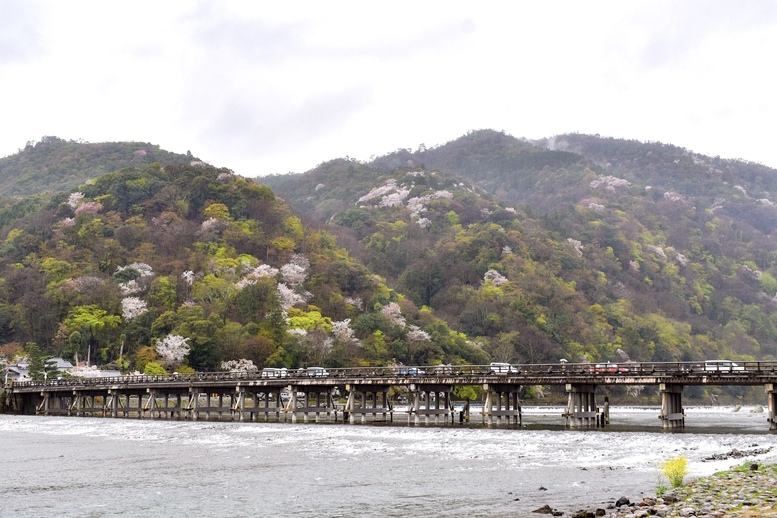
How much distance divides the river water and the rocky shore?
1245 millimetres

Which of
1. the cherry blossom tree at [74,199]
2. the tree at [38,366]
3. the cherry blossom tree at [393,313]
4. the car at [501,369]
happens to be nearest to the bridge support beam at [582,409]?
the car at [501,369]

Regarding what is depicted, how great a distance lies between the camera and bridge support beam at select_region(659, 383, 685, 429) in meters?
46.3

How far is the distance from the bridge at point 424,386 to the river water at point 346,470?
2918mm

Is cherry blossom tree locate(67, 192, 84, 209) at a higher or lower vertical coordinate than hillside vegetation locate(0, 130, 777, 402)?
higher

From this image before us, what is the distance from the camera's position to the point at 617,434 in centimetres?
4312

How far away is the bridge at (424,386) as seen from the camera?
46500 millimetres

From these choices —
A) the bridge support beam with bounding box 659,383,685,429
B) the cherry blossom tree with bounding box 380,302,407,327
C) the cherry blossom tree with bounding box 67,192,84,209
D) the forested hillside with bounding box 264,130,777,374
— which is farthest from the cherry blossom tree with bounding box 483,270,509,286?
the bridge support beam with bounding box 659,383,685,429

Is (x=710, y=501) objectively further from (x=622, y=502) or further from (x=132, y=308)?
(x=132, y=308)

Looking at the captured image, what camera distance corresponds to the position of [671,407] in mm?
47250

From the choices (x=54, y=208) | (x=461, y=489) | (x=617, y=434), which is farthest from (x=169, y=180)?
(x=461, y=489)

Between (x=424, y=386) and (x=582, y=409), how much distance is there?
39.0 ft

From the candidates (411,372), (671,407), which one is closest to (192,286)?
(411,372)

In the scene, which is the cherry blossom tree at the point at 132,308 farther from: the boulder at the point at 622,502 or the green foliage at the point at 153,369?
the boulder at the point at 622,502

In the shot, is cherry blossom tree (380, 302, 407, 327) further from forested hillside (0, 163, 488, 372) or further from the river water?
the river water
